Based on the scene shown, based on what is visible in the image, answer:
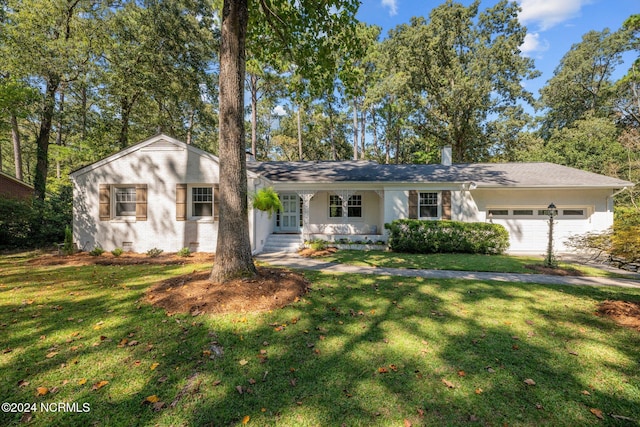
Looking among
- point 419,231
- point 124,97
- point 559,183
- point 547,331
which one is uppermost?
point 124,97

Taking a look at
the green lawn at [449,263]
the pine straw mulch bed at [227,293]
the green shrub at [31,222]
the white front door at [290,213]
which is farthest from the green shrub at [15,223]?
the green lawn at [449,263]

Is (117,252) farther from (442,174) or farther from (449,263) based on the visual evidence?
(442,174)

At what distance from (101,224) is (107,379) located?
1067cm

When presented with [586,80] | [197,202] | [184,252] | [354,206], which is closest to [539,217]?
[354,206]

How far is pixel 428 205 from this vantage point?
13.0 metres

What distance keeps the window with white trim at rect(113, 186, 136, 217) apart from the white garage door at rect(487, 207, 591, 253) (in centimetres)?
1639

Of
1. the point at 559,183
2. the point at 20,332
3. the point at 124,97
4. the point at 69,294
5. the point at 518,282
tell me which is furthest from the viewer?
the point at 124,97

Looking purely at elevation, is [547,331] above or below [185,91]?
below

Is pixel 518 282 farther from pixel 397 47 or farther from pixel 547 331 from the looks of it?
pixel 397 47

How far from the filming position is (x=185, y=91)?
1858 cm

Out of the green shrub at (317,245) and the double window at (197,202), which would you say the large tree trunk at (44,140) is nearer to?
the double window at (197,202)

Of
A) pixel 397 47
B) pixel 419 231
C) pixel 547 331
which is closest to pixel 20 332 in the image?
pixel 547 331

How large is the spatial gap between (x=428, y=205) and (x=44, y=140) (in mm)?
20907

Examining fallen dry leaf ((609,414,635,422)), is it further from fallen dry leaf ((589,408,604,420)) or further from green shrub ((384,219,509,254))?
green shrub ((384,219,509,254))
